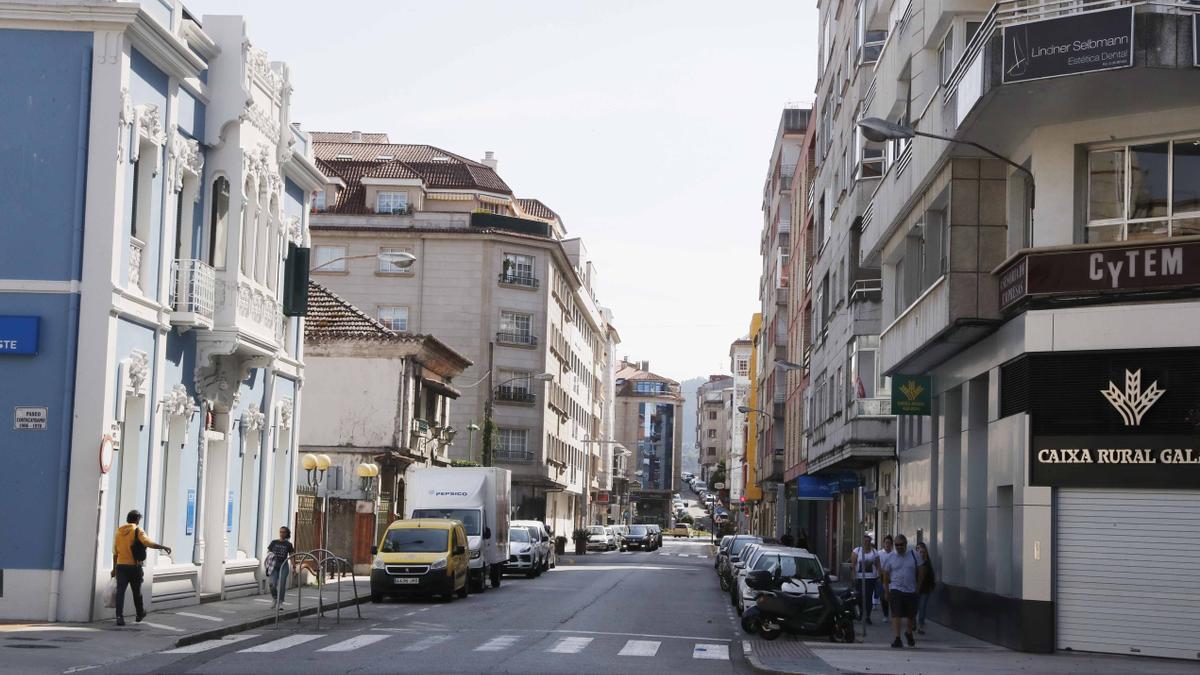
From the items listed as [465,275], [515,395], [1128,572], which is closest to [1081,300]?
[1128,572]

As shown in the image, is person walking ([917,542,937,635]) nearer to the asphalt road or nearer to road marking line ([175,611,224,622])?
the asphalt road

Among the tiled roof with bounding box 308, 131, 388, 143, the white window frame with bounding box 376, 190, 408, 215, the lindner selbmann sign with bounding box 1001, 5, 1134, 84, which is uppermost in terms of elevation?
the tiled roof with bounding box 308, 131, 388, 143

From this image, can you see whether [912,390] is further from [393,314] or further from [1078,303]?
[393,314]

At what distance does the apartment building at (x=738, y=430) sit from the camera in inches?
5074

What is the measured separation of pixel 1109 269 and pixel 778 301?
5632 centimetres

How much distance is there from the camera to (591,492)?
115 metres

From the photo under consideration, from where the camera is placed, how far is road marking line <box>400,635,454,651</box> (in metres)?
20.9

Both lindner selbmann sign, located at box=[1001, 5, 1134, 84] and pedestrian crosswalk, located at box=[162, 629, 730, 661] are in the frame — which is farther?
pedestrian crosswalk, located at box=[162, 629, 730, 661]

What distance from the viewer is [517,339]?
256 feet

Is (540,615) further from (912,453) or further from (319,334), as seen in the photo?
(319,334)

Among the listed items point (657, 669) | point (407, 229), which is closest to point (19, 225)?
point (657, 669)

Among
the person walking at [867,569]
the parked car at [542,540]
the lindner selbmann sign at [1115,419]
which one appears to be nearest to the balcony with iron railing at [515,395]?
the parked car at [542,540]

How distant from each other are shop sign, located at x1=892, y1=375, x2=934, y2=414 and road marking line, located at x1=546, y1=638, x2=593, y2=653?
9.54 m

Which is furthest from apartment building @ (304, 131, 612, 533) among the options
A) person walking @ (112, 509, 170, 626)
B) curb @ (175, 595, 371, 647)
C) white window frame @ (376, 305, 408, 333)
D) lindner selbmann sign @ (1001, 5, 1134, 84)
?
lindner selbmann sign @ (1001, 5, 1134, 84)
